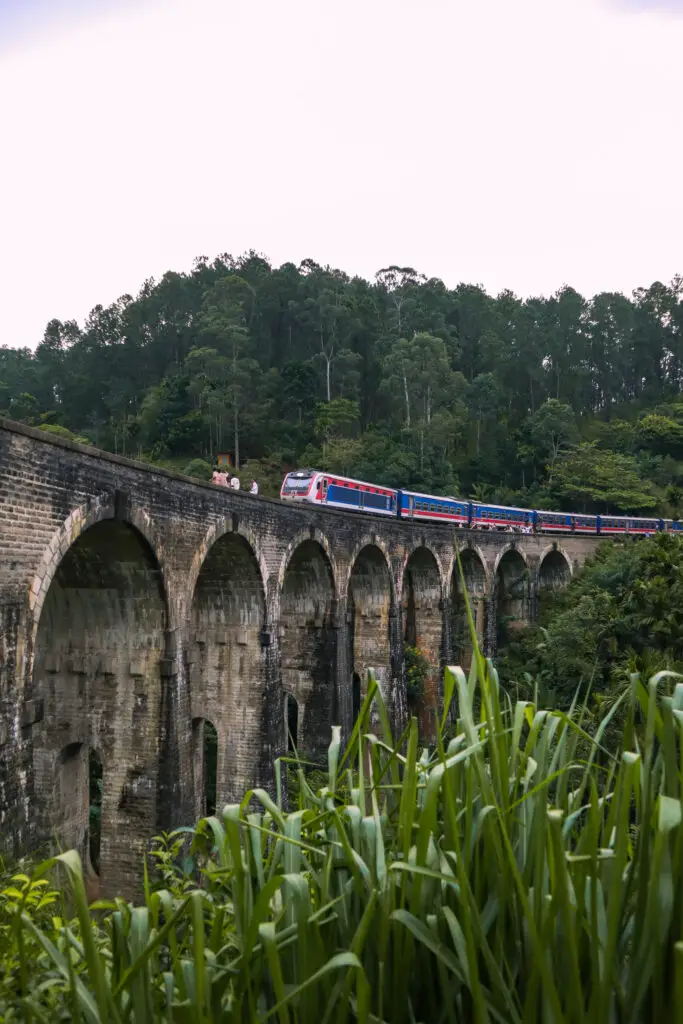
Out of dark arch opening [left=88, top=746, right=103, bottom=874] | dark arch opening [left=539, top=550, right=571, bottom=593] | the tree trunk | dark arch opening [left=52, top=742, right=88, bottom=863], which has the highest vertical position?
the tree trunk

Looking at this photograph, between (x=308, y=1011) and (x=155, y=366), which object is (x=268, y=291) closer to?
(x=155, y=366)

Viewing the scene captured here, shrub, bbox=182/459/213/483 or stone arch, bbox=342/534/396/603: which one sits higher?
shrub, bbox=182/459/213/483

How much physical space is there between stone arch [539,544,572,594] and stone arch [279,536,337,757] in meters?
18.8

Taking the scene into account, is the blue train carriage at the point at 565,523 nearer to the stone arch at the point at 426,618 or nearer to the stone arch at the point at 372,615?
the stone arch at the point at 426,618

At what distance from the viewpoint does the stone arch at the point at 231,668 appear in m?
14.5

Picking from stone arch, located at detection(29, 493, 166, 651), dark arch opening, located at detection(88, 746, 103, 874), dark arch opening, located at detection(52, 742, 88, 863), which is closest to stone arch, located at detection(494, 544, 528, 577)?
dark arch opening, located at detection(88, 746, 103, 874)

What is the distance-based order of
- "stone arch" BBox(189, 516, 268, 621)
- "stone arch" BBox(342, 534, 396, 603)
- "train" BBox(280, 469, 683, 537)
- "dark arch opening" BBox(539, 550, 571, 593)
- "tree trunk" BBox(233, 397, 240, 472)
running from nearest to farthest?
"stone arch" BBox(189, 516, 268, 621) < "stone arch" BBox(342, 534, 396, 603) < "train" BBox(280, 469, 683, 537) < "dark arch opening" BBox(539, 550, 571, 593) < "tree trunk" BBox(233, 397, 240, 472)

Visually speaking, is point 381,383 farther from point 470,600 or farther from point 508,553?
point 470,600

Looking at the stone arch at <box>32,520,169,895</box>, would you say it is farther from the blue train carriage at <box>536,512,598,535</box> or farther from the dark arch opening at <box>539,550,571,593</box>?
the dark arch opening at <box>539,550,571,593</box>

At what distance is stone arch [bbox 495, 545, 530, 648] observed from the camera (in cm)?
3142

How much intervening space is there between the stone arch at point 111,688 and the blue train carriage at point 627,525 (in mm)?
29317

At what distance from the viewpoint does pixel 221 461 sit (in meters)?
38.0

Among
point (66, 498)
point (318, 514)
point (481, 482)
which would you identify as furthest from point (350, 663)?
point (481, 482)

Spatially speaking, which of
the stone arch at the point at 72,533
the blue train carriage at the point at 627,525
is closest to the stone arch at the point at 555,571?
the blue train carriage at the point at 627,525
